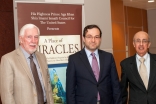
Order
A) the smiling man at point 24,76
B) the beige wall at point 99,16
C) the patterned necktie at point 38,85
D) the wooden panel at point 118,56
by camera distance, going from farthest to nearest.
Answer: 1. the wooden panel at point 118,56
2. the beige wall at point 99,16
3. the patterned necktie at point 38,85
4. the smiling man at point 24,76

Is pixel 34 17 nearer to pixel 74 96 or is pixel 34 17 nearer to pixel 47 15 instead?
pixel 47 15

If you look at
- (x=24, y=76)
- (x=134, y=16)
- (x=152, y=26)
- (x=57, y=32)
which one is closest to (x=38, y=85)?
(x=24, y=76)

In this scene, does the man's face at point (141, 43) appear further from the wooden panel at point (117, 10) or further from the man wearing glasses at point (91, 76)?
the wooden panel at point (117, 10)

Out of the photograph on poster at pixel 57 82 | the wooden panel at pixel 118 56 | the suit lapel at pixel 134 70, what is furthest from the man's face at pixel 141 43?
the wooden panel at pixel 118 56

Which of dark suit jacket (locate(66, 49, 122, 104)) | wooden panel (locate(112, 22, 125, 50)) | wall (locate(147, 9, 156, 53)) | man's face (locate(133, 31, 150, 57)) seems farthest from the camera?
wall (locate(147, 9, 156, 53))

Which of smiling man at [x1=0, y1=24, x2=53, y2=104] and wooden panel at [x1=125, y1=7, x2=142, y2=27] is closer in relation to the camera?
smiling man at [x1=0, y1=24, x2=53, y2=104]

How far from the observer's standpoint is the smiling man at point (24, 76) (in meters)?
2.49

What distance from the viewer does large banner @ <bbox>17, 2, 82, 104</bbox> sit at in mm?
3244

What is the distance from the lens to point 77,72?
9.70 ft

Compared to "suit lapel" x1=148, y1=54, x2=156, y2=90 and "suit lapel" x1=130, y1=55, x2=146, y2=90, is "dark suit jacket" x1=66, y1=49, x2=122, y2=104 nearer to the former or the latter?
"suit lapel" x1=130, y1=55, x2=146, y2=90

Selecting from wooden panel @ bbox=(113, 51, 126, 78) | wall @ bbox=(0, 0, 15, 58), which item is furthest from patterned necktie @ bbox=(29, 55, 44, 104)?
wooden panel @ bbox=(113, 51, 126, 78)

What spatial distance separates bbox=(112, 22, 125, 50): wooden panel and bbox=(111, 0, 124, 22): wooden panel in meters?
0.20

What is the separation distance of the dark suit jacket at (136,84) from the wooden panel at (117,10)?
16.9 feet

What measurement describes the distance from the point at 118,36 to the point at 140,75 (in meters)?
5.36
